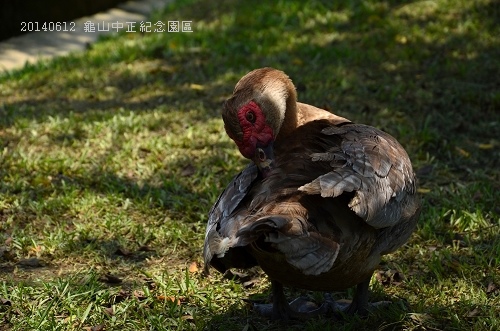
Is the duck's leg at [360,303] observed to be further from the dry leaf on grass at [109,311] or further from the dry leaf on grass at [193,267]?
the dry leaf on grass at [109,311]

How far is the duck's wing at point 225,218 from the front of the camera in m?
3.55

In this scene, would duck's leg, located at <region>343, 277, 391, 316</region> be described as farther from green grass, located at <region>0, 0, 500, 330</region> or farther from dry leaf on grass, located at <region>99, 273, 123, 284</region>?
dry leaf on grass, located at <region>99, 273, 123, 284</region>

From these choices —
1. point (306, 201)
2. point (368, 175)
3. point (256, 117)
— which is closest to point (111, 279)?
point (256, 117)

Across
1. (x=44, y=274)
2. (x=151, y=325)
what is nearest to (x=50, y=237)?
(x=44, y=274)

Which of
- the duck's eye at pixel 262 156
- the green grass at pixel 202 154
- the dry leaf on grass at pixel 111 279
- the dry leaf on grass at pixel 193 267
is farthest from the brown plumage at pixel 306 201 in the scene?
the dry leaf on grass at pixel 111 279

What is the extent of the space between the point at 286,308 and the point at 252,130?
997mm

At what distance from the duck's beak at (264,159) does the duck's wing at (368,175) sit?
0.22 m

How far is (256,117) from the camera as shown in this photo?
403cm

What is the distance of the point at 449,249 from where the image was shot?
4.94m

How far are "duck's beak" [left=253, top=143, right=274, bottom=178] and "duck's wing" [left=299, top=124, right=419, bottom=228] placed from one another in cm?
22

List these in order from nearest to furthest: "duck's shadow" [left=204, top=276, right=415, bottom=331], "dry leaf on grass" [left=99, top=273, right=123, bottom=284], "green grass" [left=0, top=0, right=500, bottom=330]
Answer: "duck's shadow" [left=204, top=276, right=415, bottom=331] → "green grass" [left=0, top=0, right=500, bottom=330] → "dry leaf on grass" [left=99, top=273, right=123, bottom=284]

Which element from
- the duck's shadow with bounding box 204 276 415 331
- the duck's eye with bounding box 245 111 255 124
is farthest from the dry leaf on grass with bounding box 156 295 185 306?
the duck's eye with bounding box 245 111 255 124

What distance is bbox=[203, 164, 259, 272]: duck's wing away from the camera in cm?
355

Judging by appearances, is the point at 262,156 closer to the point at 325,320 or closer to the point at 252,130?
the point at 252,130
